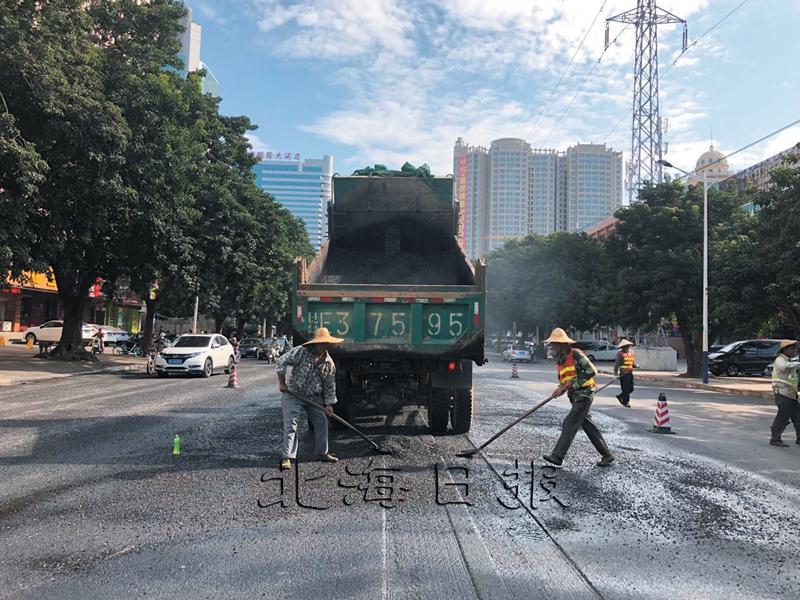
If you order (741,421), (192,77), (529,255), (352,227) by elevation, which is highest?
(192,77)

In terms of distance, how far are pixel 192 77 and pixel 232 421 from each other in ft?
65.7

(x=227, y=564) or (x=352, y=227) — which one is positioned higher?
(x=352, y=227)

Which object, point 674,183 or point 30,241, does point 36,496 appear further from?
point 674,183

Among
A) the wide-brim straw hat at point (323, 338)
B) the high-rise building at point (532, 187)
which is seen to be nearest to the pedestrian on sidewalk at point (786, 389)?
the wide-brim straw hat at point (323, 338)

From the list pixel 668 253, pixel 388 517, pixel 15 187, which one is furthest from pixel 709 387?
pixel 15 187

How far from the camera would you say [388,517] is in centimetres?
514

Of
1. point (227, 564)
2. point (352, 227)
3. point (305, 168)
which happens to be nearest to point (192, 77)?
point (352, 227)

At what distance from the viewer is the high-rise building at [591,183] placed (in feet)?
183

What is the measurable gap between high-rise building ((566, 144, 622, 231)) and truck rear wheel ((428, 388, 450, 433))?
48.7 m

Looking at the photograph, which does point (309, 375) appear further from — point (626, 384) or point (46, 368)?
point (46, 368)

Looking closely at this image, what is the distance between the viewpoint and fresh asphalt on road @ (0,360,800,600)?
3.86 metres

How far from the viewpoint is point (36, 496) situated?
557cm

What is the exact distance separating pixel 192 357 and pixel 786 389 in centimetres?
1679

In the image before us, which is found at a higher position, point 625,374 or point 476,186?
point 476,186
